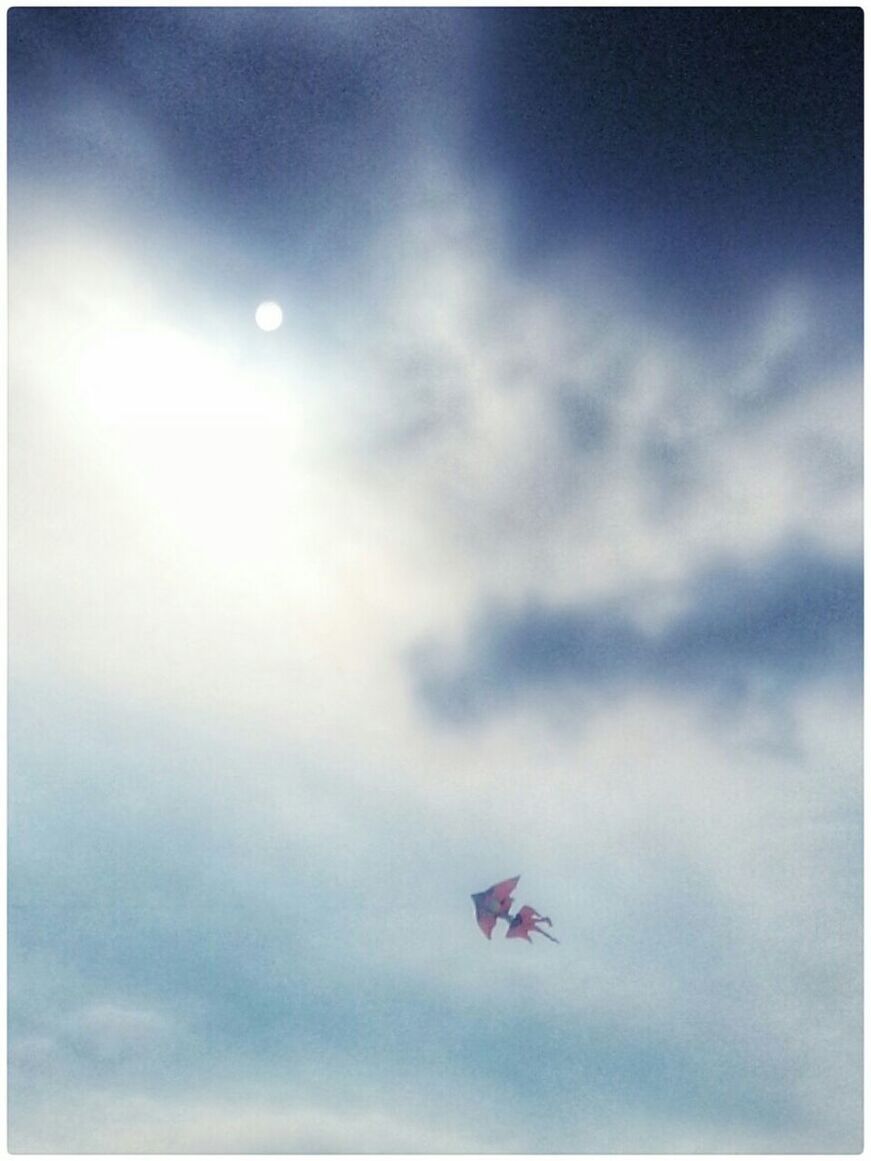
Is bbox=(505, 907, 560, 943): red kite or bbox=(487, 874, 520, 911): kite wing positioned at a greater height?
bbox=(487, 874, 520, 911): kite wing

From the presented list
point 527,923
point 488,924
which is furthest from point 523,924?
point 488,924

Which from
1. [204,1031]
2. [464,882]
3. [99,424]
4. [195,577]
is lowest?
[204,1031]

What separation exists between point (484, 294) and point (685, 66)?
1.43 metres

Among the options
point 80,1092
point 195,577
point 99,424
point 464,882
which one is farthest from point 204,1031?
point 99,424

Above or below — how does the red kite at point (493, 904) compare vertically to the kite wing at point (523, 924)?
above

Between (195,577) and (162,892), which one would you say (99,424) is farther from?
(162,892)

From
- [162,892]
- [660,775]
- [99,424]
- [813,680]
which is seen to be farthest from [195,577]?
[813,680]

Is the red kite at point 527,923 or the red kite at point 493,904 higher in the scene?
the red kite at point 493,904

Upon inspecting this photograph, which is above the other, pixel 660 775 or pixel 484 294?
pixel 484 294

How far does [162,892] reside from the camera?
5117mm

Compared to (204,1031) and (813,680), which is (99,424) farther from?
(813,680)

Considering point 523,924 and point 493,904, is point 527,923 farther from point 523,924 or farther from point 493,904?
point 493,904

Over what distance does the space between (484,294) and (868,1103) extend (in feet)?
13.6

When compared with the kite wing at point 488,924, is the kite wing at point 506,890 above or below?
above
